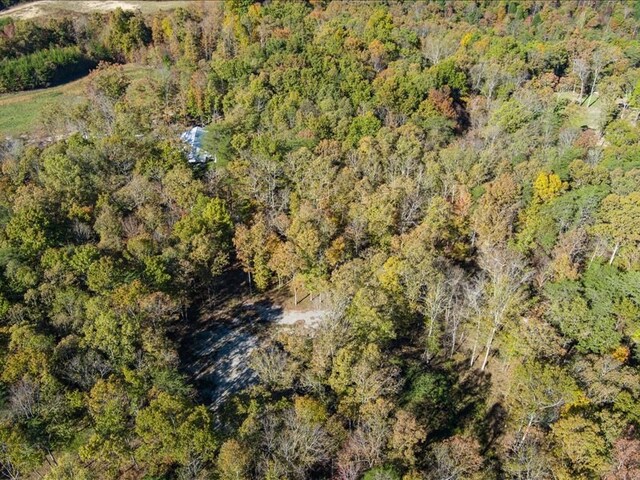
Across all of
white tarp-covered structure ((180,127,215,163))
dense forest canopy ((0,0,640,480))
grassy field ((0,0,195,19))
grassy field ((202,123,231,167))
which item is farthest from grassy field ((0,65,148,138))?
grassy field ((202,123,231,167))

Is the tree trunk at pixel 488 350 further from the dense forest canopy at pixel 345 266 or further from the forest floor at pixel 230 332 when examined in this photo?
the forest floor at pixel 230 332

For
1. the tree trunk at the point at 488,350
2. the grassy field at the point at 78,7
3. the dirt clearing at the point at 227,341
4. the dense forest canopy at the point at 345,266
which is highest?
the grassy field at the point at 78,7

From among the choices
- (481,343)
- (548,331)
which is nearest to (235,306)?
(481,343)

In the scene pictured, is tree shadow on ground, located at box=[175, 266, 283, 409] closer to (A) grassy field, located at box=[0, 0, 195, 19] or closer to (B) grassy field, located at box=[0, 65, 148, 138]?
(B) grassy field, located at box=[0, 65, 148, 138]

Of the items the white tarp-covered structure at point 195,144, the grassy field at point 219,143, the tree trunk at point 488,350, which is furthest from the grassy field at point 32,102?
the tree trunk at point 488,350

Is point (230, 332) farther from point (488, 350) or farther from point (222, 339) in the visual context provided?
point (488, 350)

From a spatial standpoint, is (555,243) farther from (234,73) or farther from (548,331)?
(234,73)

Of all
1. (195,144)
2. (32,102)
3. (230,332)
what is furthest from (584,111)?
(32,102)
